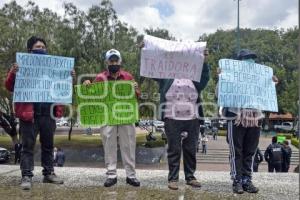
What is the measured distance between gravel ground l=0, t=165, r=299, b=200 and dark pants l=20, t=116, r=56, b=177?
0.25m

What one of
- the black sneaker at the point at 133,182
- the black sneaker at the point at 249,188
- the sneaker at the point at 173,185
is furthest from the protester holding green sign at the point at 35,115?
the black sneaker at the point at 249,188

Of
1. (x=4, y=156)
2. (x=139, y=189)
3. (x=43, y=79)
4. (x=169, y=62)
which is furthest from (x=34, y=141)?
(x=4, y=156)

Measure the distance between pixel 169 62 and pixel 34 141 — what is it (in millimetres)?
1954

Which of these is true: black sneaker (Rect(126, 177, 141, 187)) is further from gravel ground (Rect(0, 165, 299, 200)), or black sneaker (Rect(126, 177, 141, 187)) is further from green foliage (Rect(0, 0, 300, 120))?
green foliage (Rect(0, 0, 300, 120))

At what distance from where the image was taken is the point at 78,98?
620 cm

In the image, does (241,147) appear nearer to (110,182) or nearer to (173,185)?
(173,185)

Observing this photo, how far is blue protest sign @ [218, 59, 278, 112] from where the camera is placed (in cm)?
589

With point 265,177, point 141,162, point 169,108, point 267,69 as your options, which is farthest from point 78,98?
point 141,162

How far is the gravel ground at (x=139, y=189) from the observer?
216 inches

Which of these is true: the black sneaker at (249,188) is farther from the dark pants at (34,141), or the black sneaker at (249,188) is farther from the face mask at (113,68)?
the dark pants at (34,141)

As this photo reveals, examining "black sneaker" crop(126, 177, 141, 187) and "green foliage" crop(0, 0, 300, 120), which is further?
"green foliage" crop(0, 0, 300, 120)

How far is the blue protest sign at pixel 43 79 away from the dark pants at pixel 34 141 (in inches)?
11.4

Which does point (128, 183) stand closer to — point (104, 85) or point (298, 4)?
point (104, 85)

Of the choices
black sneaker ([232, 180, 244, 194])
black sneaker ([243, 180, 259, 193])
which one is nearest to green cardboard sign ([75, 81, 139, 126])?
black sneaker ([232, 180, 244, 194])
